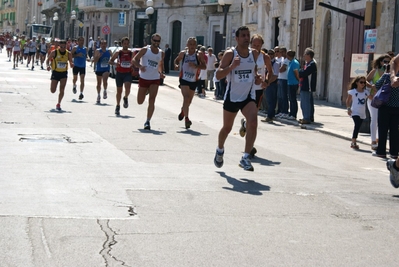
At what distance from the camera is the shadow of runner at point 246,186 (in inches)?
363

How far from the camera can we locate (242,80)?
35.2 ft

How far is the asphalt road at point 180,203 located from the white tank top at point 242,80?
97 centimetres

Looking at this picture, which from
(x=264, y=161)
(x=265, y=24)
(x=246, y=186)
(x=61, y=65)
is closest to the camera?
(x=246, y=186)

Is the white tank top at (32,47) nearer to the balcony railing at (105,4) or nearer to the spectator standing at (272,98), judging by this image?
the balcony railing at (105,4)

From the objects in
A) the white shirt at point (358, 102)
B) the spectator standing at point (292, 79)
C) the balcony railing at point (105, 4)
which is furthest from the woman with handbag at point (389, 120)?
the balcony railing at point (105, 4)

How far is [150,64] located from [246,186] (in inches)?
294

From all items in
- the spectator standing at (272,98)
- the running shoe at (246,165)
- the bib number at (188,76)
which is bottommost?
the running shoe at (246,165)

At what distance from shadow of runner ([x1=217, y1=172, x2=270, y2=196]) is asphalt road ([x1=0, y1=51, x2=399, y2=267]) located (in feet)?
0.07

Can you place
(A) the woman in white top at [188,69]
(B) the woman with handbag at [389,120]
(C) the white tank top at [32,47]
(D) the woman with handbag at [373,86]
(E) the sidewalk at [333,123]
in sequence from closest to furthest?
(B) the woman with handbag at [389,120] → (D) the woman with handbag at [373,86] → (A) the woman in white top at [188,69] → (E) the sidewalk at [333,123] → (C) the white tank top at [32,47]

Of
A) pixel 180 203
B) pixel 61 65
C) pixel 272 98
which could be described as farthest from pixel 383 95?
pixel 61 65

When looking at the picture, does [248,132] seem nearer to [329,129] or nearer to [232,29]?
[329,129]

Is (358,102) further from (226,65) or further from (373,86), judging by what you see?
(226,65)

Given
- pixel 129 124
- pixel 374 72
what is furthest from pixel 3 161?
pixel 374 72

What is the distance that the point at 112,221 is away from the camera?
7.21 meters
